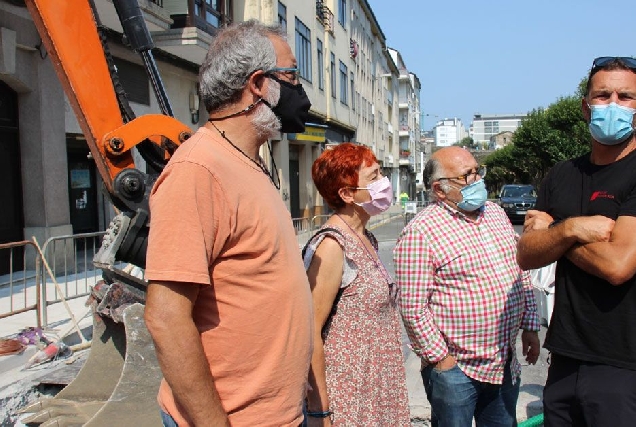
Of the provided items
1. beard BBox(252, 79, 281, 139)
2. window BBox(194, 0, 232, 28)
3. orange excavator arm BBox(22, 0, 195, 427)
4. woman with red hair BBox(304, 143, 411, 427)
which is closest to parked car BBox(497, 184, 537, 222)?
window BBox(194, 0, 232, 28)

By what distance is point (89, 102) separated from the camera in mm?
4504

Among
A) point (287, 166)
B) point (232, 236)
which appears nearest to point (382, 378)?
point (232, 236)

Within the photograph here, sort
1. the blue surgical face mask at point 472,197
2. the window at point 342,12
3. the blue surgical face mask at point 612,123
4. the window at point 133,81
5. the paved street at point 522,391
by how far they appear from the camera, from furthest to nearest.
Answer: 1. the window at point 342,12
2. the window at point 133,81
3. the paved street at point 522,391
4. the blue surgical face mask at point 472,197
5. the blue surgical face mask at point 612,123

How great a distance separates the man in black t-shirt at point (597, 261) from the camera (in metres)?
2.24

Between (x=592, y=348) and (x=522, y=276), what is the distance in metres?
0.83

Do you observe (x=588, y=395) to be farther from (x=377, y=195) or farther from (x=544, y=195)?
(x=377, y=195)

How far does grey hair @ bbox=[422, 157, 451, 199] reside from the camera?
326cm

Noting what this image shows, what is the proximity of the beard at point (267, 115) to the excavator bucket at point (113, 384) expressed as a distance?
218cm

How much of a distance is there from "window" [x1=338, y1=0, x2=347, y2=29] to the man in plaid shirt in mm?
29989

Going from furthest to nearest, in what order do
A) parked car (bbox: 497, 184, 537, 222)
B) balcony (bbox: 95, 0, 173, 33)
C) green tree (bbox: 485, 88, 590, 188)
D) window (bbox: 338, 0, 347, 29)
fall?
green tree (bbox: 485, 88, 590, 188) < window (bbox: 338, 0, 347, 29) < parked car (bbox: 497, 184, 537, 222) < balcony (bbox: 95, 0, 173, 33)

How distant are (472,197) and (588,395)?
1203 mm

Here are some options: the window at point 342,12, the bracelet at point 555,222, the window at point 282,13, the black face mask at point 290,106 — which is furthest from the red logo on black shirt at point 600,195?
the window at point 342,12

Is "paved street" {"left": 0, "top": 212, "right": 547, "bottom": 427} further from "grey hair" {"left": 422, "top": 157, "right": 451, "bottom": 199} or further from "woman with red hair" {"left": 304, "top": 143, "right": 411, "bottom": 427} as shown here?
"grey hair" {"left": 422, "top": 157, "right": 451, "bottom": 199}

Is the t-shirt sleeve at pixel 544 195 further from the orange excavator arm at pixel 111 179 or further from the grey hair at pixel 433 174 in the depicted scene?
the orange excavator arm at pixel 111 179
